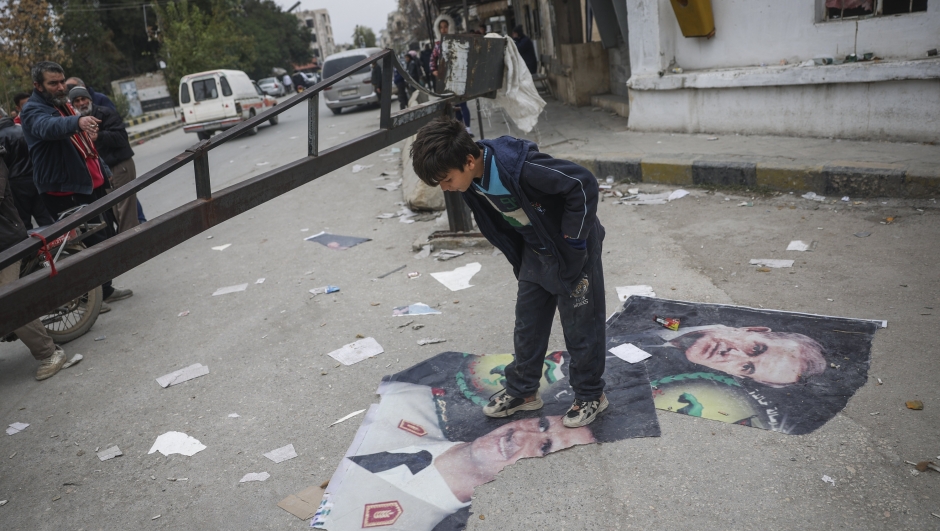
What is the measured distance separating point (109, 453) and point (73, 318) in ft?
6.19

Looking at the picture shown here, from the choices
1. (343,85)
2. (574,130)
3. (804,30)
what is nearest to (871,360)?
(804,30)

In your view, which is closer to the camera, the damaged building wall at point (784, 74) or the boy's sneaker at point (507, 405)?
the boy's sneaker at point (507, 405)

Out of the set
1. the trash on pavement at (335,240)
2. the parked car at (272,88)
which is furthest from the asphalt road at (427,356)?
the parked car at (272,88)

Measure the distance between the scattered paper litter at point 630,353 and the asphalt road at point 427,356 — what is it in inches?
12.3

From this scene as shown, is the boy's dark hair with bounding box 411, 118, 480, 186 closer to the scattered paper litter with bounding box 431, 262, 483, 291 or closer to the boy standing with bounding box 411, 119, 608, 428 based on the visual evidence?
the boy standing with bounding box 411, 119, 608, 428

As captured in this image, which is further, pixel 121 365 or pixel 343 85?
pixel 343 85

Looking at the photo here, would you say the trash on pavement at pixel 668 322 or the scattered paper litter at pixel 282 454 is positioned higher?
the trash on pavement at pixel 668 322

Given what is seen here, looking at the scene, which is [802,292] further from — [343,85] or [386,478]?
[343,85]

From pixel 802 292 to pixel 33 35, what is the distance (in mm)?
24520

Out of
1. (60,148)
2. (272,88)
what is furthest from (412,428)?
A: (272,88)

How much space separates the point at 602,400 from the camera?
2.65 meters

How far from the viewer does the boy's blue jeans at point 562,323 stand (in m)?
2.41

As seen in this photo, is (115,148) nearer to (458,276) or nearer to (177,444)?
(458,276)

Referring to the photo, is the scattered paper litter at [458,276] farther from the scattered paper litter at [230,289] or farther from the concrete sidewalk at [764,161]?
the concrete sidewalk at [764,161]
